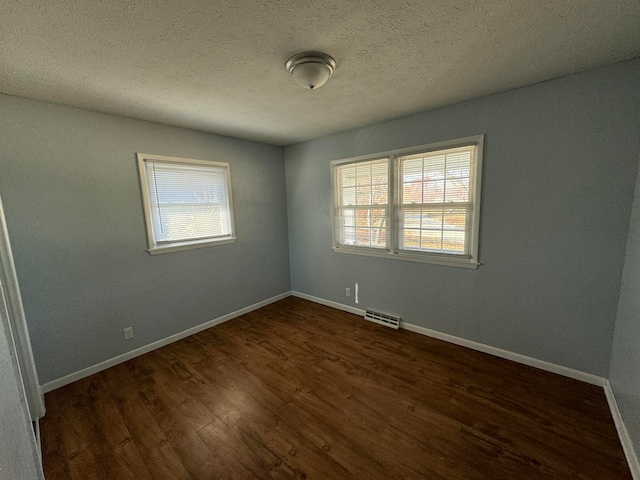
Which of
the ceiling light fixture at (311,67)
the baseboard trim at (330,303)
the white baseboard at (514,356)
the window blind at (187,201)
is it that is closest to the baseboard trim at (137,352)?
the baseboard trim at (330,303)

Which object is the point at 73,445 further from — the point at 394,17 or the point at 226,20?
the point at 394,17

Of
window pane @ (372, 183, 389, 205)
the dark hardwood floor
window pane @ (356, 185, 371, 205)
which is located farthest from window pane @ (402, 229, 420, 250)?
the dark hardwood floor

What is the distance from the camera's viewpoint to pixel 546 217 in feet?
6.82

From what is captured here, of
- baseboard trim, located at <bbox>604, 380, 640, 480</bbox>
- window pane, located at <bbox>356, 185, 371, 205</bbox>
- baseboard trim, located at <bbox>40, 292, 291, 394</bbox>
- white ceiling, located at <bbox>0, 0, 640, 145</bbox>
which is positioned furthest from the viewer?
window pane, located at <bbox>356, 185, 371, 205</bbox>

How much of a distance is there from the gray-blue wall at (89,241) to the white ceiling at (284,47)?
28 cm

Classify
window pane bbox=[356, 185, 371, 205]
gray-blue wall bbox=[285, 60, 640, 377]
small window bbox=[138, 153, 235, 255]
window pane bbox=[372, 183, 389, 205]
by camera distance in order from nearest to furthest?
gray-blue wall bbox=[285, 60, 640, 377]
small window bbox=[138, 153, 235, 255]
window pane bbox=[372, 183, 389, 205]
window pane bbox=[356, 185, 371, 205]

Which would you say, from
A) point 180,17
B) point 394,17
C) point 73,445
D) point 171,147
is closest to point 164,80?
point 180,17

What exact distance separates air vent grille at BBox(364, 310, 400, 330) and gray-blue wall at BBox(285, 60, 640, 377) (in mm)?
267

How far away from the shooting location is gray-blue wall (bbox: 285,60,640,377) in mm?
1821

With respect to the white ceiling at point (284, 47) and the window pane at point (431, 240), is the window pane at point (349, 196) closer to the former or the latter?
the window pane at point (431, 240)

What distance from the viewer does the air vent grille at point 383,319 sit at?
3021mm

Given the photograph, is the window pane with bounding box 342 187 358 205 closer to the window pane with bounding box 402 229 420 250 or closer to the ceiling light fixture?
the window pane with bounding box 402 229 420 250

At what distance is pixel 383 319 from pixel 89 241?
3203 millimetres

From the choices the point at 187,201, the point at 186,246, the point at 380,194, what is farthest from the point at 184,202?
the point at 380,194
